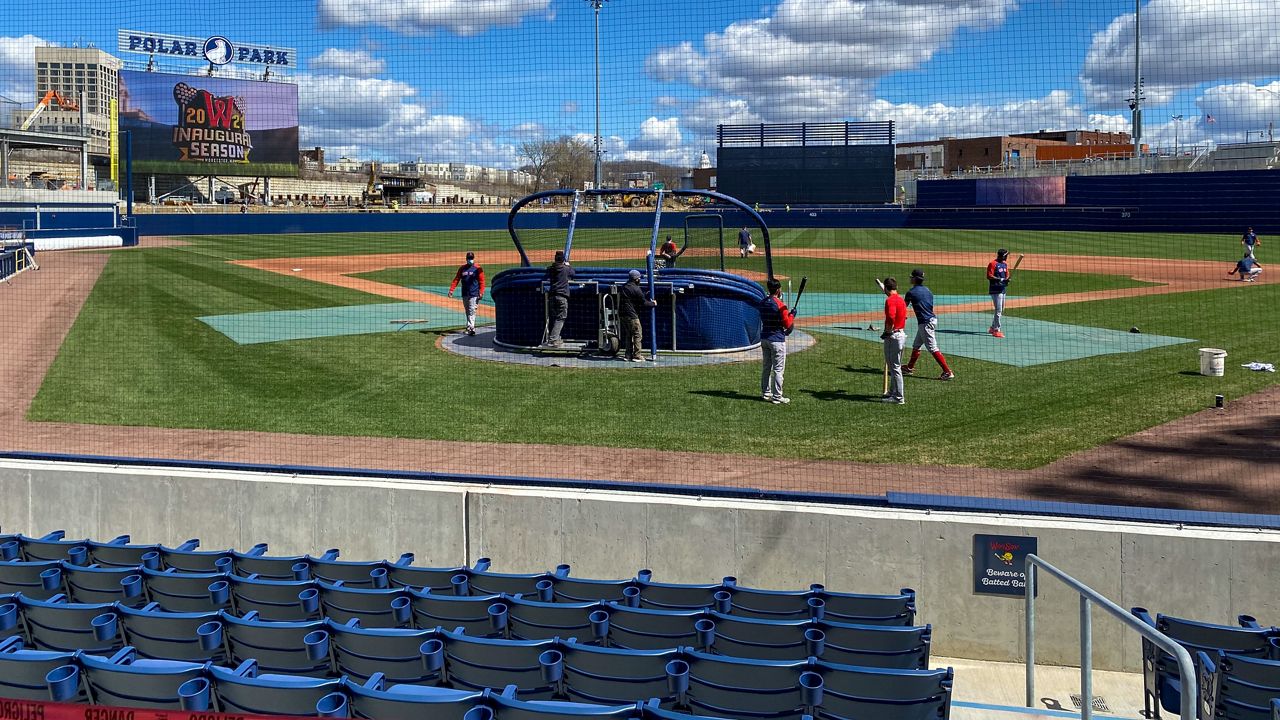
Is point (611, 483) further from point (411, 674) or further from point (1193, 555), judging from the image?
point (1193, 555)

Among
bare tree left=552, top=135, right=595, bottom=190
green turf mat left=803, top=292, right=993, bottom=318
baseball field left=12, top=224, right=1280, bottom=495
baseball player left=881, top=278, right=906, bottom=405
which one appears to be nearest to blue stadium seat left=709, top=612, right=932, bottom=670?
baseball field left=12, top=224, right=1280, bottom=495

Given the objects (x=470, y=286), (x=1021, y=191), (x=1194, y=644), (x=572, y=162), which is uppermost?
(x=1021, y=191)

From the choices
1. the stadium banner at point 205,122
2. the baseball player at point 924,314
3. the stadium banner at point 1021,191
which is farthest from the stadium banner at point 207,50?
the baseball player at point 924,314

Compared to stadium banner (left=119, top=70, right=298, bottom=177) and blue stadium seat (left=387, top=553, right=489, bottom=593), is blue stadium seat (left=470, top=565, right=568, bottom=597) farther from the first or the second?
stadium banner (left=119, top=70, right=298, bottom=177)

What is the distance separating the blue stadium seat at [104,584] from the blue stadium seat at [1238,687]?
213 inches

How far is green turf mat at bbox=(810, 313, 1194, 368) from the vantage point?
15469 mm

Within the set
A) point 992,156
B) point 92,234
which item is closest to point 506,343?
point 92,234

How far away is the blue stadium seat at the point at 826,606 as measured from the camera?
5523mm

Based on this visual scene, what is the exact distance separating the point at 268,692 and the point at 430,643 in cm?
80

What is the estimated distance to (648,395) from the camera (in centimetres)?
1294

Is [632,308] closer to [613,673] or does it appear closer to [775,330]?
[775,330]

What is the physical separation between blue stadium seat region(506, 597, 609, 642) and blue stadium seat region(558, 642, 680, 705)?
0.69 meters

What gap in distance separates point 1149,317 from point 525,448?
46.9ft

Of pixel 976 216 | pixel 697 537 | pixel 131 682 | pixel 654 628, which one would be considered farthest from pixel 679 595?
pixel 976 216
